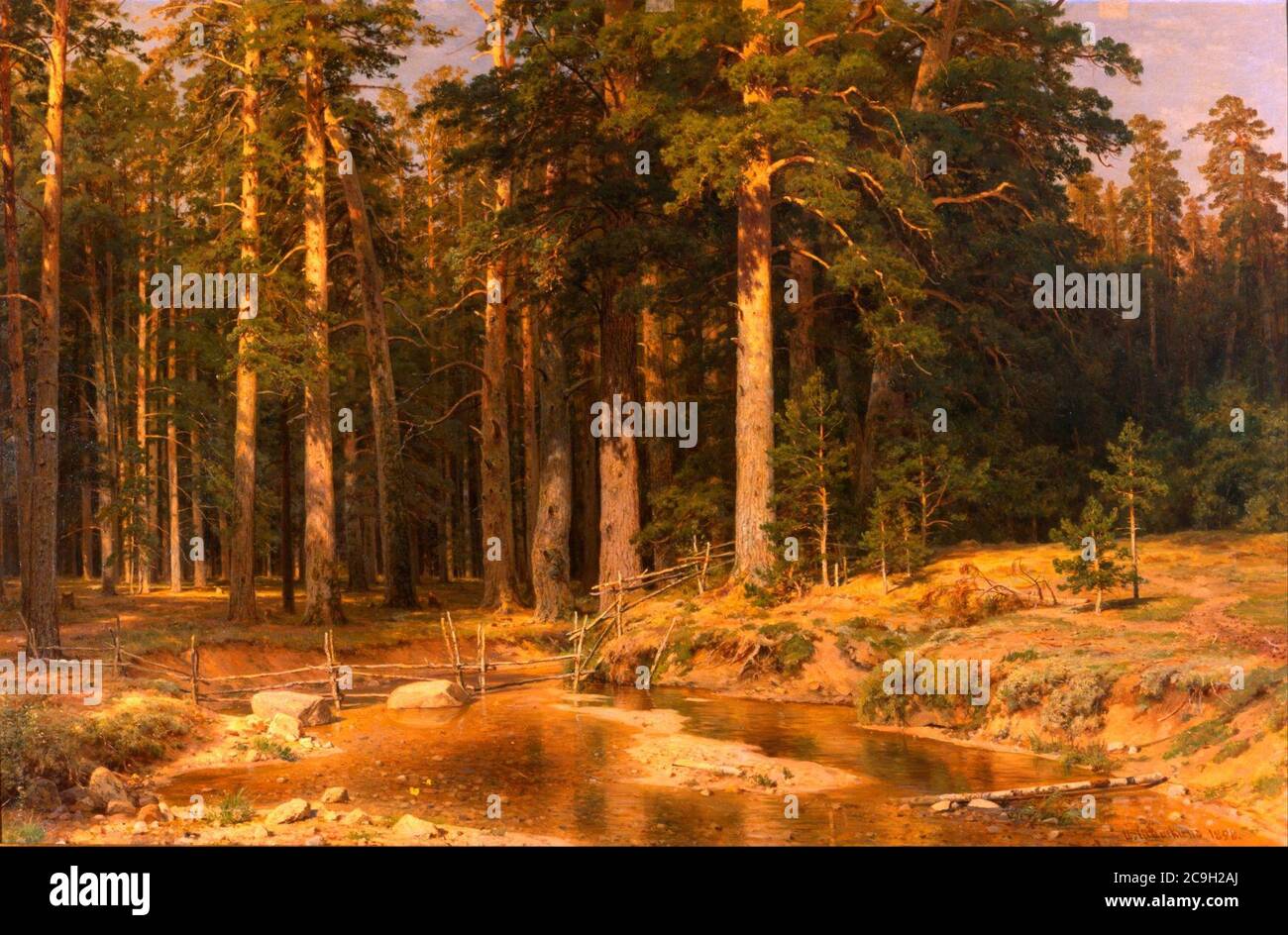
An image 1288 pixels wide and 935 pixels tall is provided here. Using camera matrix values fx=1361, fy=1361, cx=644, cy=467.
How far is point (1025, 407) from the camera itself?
111ft

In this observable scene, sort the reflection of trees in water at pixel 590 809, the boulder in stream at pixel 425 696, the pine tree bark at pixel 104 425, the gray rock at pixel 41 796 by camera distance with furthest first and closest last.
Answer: the pine tree bark at pixel 104 425 → the boulder in stream at pixel 425 696 → the gray rock at pixel 41 796 → the reflection of trees in water at pixel 590 809

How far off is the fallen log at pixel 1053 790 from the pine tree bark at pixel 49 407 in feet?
50.6

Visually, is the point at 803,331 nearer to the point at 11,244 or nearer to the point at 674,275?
the point at 674,275

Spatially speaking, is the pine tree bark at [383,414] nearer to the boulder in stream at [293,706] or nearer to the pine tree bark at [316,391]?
the pine tree bark at [316,391]

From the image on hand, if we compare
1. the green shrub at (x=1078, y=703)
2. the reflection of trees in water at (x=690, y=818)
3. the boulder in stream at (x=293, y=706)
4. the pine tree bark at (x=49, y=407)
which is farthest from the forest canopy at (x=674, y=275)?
the reflection of trees in water at (x=690, y=818)

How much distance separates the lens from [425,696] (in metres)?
23.5

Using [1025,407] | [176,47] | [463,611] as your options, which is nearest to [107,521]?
[463,611]

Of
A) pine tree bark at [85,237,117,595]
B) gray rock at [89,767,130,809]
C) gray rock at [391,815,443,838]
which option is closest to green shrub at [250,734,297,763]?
gray rock at [89,767,130,809]

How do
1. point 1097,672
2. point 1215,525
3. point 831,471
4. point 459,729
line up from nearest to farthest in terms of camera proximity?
1. point 1097,672
2. point 459,729
3. point 831,471
4. point 1215,525

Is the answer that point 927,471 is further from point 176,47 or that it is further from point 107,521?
point 107,521

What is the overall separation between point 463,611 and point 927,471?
14.9 metres

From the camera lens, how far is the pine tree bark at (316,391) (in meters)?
32.2

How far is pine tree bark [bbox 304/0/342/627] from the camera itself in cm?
3225

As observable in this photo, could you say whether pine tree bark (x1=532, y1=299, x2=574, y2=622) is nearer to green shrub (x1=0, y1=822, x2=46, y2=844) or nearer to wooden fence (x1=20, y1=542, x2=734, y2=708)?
wooden fence (x1=20, y1=542, x2=734, y2=708)
